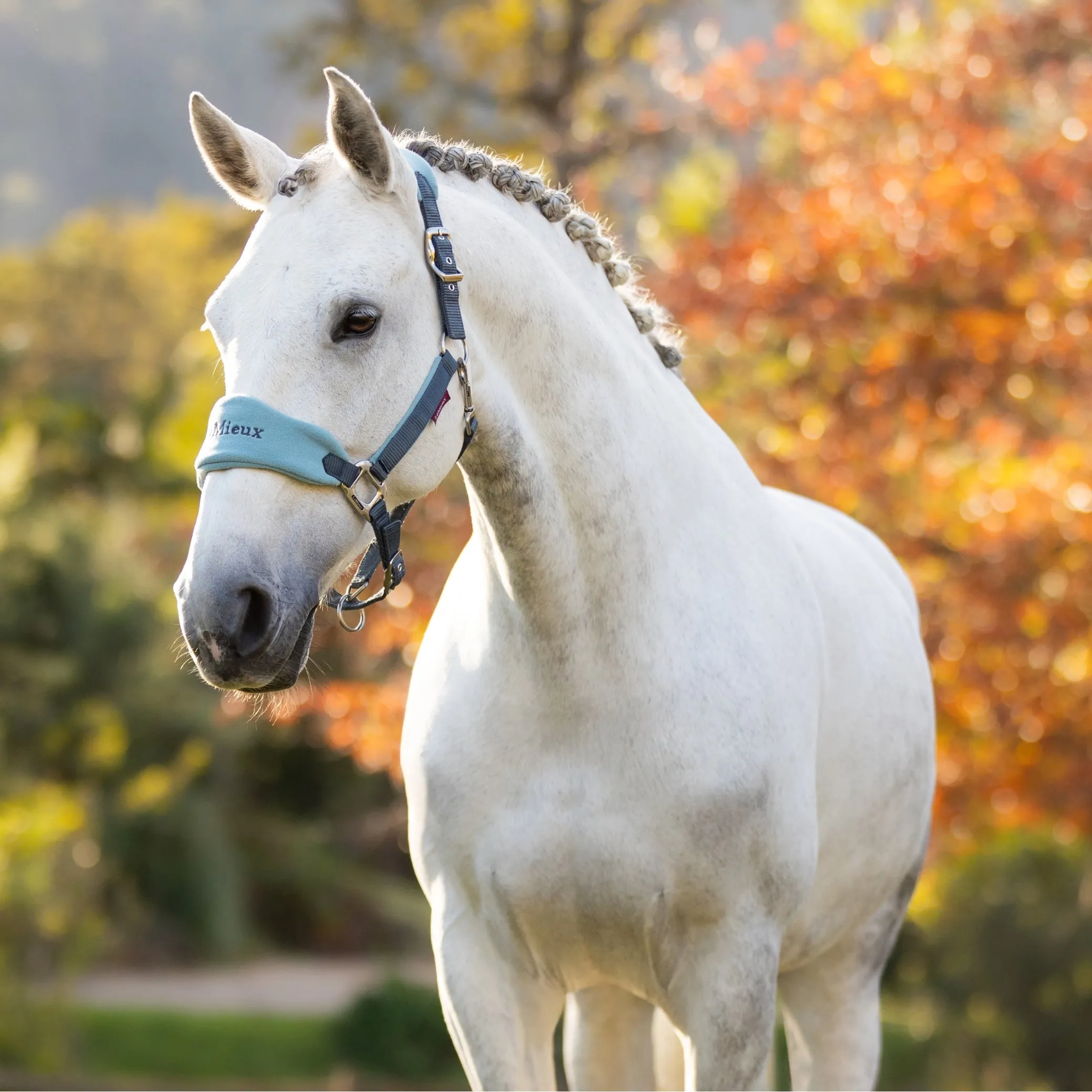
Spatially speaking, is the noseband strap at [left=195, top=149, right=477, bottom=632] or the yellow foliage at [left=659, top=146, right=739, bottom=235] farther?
the yellow foliage at [left=659, top=146, right=739, bottom=235]

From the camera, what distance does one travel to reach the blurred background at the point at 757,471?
6.74 metres

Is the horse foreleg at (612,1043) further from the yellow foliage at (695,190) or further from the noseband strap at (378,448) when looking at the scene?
the yellow foliage at (695,190)

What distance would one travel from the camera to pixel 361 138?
204cm

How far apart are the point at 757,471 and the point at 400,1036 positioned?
6214 mm

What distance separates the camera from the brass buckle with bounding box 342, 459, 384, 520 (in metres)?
2.04

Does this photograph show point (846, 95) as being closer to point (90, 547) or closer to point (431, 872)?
point (431, 872)

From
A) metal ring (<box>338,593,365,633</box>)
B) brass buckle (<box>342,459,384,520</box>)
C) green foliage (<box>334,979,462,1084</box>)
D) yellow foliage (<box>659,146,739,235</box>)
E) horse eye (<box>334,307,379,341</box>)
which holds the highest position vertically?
yellow foliage (<box>659,146,739,235</box>)

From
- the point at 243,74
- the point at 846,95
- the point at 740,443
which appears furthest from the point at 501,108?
the point at 243,74

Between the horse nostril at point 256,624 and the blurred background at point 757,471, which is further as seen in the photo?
the blurred background at point 757,471

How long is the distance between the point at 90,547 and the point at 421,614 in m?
7.25

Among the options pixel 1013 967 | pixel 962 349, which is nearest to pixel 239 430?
pixel 962 349

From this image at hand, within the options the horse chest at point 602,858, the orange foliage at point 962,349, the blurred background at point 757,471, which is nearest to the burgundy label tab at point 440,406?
the blurred background at point 757,471

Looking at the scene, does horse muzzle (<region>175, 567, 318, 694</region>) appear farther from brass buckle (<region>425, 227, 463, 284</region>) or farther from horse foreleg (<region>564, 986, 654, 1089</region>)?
horse foreleg (<region>564, 986, 654, 1089</region>)

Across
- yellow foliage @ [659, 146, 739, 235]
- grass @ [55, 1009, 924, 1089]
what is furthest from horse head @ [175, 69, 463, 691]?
yellow foliage @ [659, 146, 739, 235]
